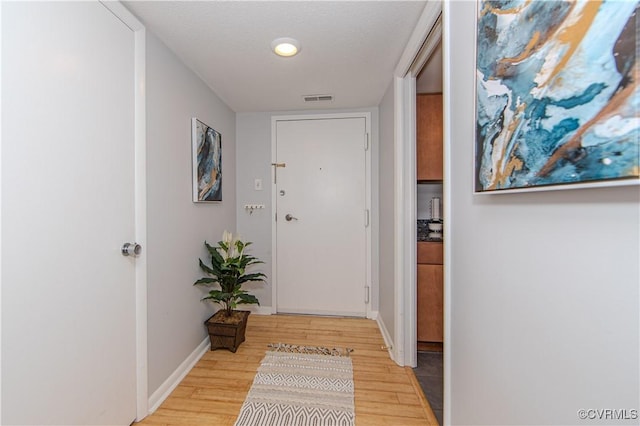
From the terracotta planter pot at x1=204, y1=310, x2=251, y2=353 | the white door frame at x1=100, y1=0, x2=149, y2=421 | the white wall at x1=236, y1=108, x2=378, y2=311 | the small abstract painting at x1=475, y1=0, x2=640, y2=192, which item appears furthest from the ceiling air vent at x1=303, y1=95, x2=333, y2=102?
the terracotta planter pot at x1=204, y1=310, x2=251, y2=353

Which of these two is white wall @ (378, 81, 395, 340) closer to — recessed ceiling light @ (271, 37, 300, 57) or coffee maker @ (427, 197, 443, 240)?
coffee maker @ (427, 197, 443, 240)

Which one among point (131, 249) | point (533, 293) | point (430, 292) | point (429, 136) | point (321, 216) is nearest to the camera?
point (533, 293)

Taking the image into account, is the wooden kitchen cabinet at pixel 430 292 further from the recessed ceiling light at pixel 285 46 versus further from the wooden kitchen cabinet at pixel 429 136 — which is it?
the recessed ceiling light at pixel 285 46

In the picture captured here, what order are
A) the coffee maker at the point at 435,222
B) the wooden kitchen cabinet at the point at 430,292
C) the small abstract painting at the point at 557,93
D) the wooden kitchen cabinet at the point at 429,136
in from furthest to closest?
the coffee maker at the point at 435,222 → the wooden kitchen cabinet at the point at 429,136 → the wooden kitchen cabinet at the point at 430,292 → the small abstract painting at the point at 557,93

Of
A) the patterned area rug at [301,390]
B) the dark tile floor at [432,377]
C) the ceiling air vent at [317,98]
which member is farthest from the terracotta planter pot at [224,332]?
the ceiling air vent at [317,98]

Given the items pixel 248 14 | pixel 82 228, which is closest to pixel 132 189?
pixel 82 228

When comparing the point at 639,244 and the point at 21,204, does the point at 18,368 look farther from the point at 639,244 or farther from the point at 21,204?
the point at 639,244

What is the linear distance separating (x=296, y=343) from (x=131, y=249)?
1475 millimetres

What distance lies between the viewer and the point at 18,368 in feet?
2.72

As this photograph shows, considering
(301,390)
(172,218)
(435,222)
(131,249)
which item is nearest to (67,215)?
(131,249)

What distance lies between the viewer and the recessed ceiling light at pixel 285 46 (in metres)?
1.51

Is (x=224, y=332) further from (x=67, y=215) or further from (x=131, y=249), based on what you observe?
(x=67, y=215)

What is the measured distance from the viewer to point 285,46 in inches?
61.1

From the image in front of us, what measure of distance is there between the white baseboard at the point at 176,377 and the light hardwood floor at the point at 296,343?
0.09ft
